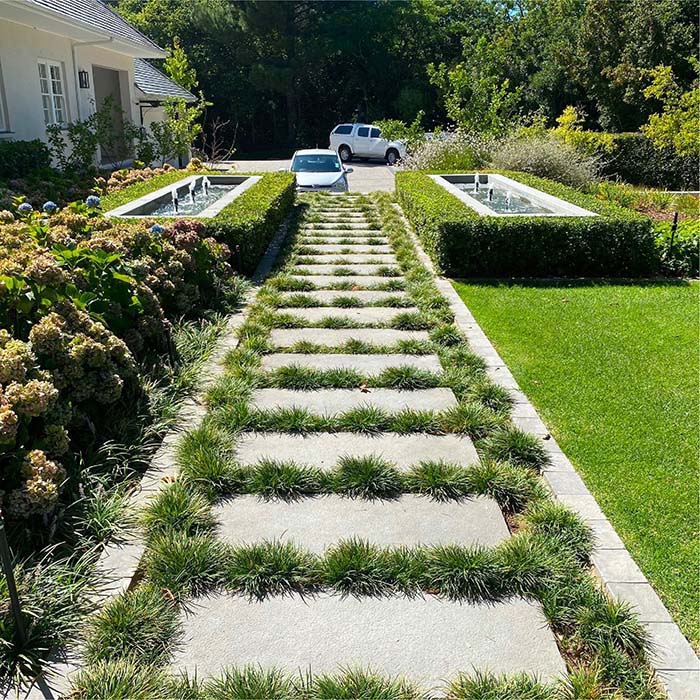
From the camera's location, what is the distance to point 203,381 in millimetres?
5000

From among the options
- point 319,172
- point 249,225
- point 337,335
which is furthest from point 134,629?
point 319,172

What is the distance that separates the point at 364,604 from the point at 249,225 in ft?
20.5

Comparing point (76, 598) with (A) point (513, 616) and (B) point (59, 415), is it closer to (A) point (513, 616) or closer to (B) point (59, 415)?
(B) point (59, 415)

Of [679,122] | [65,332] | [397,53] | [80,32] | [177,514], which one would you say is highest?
[397,53]

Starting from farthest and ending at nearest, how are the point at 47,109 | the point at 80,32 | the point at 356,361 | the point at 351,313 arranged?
the point at 47,109 < the point at 80,32 < the point at 351,313 < the point at 356,361

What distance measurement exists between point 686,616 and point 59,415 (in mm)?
3126

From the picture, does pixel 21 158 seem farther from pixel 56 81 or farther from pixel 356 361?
pixel 356 361

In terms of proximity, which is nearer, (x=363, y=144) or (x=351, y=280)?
(x=351, y=280)

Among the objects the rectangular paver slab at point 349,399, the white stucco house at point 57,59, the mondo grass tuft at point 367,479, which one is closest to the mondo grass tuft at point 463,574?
the mondo grass tuft at point 367,479

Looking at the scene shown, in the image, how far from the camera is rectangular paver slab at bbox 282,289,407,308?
24.1 ft

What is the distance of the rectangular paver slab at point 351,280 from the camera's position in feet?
26.2

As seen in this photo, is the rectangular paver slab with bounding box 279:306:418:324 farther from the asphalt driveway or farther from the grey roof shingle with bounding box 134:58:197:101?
the grey roof shingle with bounding box 134:58:197:101

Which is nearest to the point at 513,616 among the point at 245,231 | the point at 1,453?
the point at 1,453

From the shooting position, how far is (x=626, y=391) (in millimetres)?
4930
